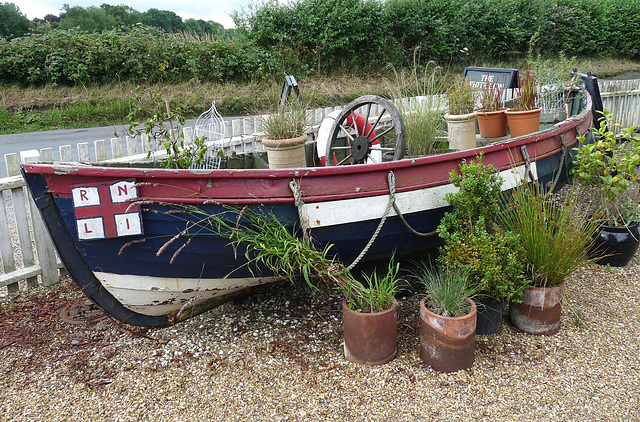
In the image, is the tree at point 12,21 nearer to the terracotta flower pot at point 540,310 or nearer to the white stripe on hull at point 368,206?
the white stripe on hull at point 368,206

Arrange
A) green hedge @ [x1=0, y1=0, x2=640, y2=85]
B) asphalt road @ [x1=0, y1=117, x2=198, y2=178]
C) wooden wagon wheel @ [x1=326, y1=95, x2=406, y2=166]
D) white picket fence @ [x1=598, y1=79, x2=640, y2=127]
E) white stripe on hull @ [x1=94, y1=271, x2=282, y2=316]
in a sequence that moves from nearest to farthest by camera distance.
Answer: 1. white stripe on hull @ [x1=94, y1=271, x2=282, y2=316]
2. wooden wagon wheel @ [x1=326, y1=95, x2=406, y2=166]
3. asphalt road @ [x1=0, y1=117, x2=198, y2=178]
4. white picket fence @ [x1=598, y1=79, x2=640, y2=127]
5. green hedge @ [x1=0, y1=0, x2=640, y2=85]

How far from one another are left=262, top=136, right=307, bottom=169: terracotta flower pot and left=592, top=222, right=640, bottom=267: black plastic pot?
2645 millimetres

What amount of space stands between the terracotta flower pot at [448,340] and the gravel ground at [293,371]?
68 millimetres

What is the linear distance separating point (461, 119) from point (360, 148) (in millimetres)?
932

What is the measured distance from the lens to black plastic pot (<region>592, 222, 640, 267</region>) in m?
4.18

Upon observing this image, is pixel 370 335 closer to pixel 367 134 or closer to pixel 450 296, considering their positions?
pixel 450 296

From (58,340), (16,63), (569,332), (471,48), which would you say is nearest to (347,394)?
(569,332)

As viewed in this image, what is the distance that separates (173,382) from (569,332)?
2564 millimetres

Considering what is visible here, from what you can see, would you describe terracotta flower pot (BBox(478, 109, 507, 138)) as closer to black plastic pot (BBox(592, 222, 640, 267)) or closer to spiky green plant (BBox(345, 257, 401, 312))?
black plastic pot (BBox(592, 222, 640, 267))

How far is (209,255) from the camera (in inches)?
118

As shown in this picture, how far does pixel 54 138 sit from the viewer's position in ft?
30.8

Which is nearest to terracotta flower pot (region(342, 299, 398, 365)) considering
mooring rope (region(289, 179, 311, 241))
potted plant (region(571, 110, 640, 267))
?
mooring rope (region(289, 179, 311, 241))

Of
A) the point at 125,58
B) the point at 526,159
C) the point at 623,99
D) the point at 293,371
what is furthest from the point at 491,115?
the point at 125,58

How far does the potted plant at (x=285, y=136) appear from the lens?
3.53 m
